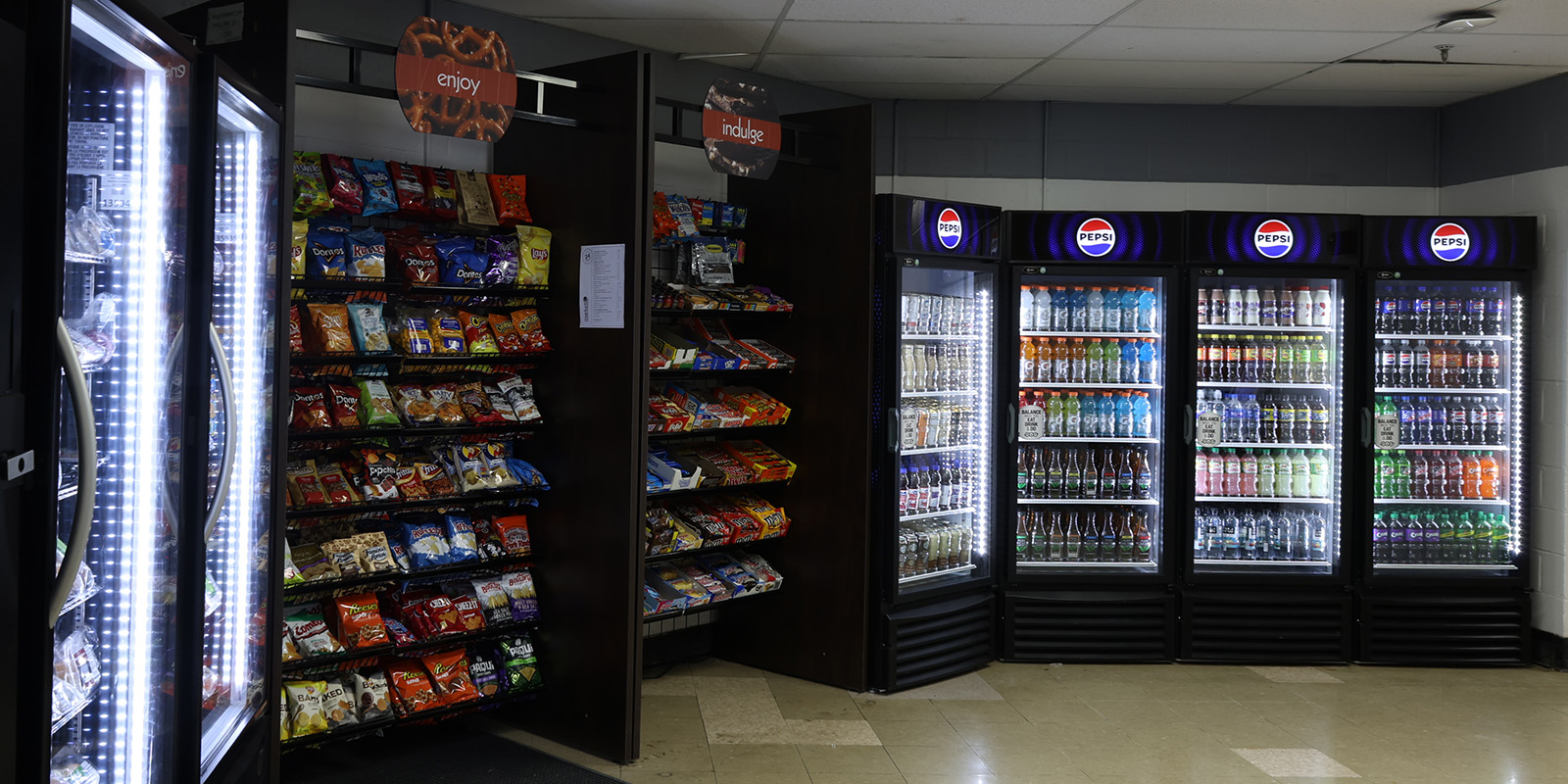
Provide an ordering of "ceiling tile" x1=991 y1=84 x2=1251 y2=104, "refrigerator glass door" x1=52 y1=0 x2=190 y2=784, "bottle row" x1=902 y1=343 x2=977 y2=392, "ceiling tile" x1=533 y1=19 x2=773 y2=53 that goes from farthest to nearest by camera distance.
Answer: "ceiling tile" x1=991 y1=84 x2=1251 y2=104, "bottle row" x1=902 y1=343 x2=977 y2=392, "ceiling tile" x1=533 y1=19 x2=773 y2=53, "refrigerator glass door" x1=52 y1=0 x2=190 y2=784

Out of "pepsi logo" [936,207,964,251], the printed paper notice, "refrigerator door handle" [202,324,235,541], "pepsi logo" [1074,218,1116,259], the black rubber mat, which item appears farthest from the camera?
"pepsi logo" [1074,218,1116,259]

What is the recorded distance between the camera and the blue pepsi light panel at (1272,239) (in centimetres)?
570

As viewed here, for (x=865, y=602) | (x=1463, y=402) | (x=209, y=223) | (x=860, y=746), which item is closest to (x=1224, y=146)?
(x=1463, y=402)

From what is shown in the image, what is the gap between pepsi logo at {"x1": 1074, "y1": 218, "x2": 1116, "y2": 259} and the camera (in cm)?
566

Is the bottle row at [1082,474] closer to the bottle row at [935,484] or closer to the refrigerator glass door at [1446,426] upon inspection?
the bottle row at [935,484]

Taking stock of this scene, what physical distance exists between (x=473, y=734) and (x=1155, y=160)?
5.02 metres

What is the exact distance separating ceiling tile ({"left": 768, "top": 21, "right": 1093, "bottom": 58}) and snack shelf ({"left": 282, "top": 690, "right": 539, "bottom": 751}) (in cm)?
316

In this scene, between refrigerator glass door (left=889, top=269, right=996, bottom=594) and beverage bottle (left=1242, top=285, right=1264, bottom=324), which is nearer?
refrigerator glass door (left=889, top=269, right=996, bottom=594)

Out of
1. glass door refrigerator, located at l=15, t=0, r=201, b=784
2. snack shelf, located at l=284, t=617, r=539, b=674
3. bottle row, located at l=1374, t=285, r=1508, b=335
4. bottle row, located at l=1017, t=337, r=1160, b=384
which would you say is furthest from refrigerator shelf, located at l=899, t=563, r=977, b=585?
glass door refrigerator, located at l=15, t=0, r=201, b=784

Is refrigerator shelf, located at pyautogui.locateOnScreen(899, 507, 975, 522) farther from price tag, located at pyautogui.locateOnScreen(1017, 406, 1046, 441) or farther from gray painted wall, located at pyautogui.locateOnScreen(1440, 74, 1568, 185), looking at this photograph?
gray painted wall, located at pyautogui.locateOnScreen(1440, 74, 1568, 185)

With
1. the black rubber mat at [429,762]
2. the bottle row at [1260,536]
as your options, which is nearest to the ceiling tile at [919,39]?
the bottle row at [1260,536]

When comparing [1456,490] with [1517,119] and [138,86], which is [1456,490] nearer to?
[1517,119]

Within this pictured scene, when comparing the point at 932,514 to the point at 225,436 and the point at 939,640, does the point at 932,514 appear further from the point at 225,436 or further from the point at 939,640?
the point at 225,436

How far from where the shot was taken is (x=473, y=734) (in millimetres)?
4344
